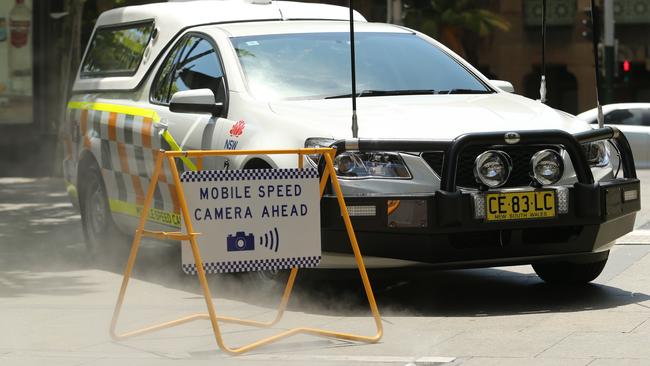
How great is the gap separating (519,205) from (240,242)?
1.63m

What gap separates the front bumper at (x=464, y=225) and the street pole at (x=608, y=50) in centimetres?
2824

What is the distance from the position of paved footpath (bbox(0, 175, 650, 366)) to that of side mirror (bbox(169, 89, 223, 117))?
1.05 meters

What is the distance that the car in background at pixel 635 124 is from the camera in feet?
72.5

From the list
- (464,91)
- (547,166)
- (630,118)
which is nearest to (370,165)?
(547,166)

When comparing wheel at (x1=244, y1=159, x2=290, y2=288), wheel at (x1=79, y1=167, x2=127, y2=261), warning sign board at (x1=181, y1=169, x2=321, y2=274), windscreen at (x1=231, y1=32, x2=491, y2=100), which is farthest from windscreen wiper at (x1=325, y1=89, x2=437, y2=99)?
wheel at (x1=79, y1=167, x2=127, y2=261)

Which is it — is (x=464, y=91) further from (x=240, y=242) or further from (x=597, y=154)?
(x=240, y=242)

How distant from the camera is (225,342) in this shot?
6.89m

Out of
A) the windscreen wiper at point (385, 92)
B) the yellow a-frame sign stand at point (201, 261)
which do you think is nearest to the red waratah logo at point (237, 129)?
the windscreen wiper at point (385, 92)

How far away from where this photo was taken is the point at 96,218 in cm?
1065

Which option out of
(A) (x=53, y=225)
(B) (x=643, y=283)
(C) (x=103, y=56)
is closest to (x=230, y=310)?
(B) (x=643, y=283)

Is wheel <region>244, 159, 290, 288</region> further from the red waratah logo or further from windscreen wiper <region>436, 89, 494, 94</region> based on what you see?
windscreen wiper <region>436, 89, 494, 94</region>

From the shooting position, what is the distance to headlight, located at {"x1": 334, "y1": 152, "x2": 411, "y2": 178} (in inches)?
296

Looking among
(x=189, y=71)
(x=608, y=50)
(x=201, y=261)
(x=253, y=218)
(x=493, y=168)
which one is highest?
(x=189, y=71)

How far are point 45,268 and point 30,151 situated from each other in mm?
12504
